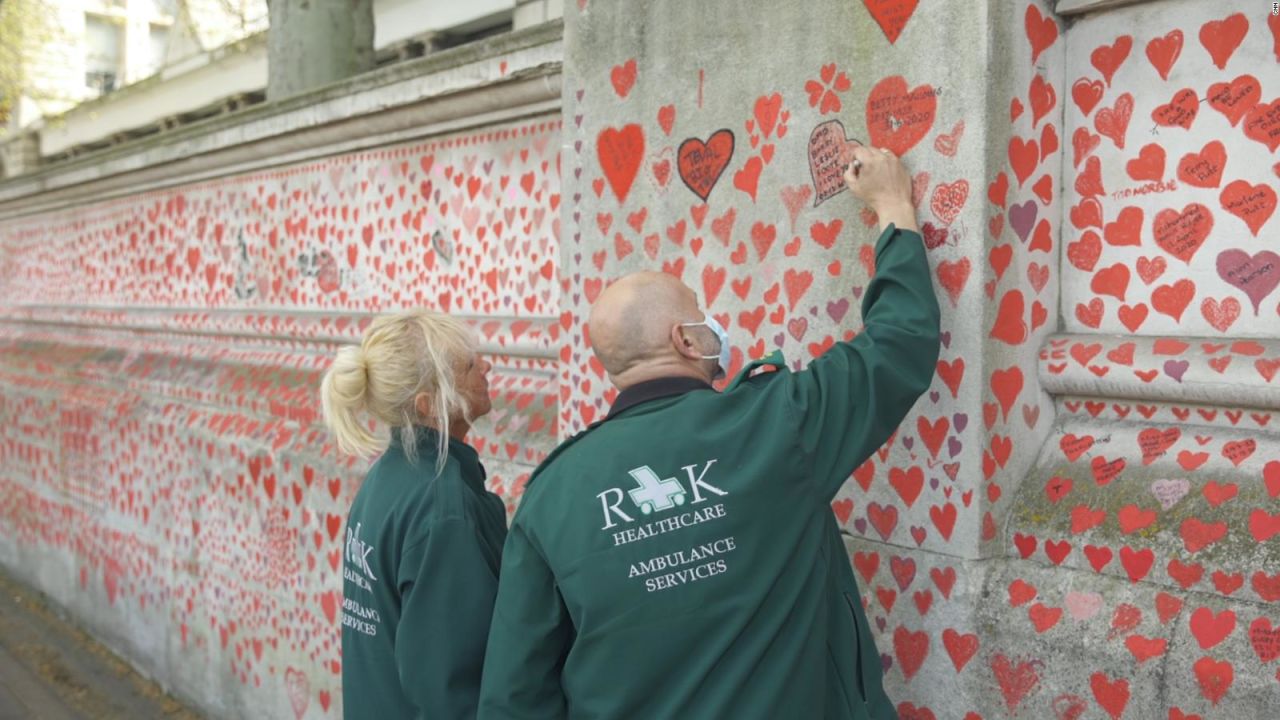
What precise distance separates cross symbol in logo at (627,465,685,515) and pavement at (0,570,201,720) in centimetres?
482

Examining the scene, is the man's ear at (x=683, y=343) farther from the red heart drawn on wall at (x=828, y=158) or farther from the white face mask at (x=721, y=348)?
the red heart drawn on wall at (x=828, y=158)

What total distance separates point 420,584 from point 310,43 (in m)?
5.50

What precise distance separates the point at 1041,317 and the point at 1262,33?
0.72m

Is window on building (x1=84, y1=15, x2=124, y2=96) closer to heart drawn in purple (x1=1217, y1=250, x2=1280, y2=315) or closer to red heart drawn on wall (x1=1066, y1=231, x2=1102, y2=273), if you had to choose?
red heart drawn on wall (x1=1066, y1=231, x2=1102, y2=273)

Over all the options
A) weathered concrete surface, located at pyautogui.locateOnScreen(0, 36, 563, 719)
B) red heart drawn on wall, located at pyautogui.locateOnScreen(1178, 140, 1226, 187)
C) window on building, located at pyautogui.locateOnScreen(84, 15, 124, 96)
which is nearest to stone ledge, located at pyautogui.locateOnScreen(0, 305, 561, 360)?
weathered concrete surface, located at pyautogui.locateOnScreen(0, 36, 563, 719)

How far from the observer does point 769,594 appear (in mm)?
2244

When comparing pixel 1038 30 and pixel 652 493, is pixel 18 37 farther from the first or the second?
pixel 652 493

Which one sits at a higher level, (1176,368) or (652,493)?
(1176,368)

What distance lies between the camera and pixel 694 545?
7.29 feet

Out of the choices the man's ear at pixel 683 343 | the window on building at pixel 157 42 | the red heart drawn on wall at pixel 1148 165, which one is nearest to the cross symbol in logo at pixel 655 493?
the man's ear at pixel 683 343

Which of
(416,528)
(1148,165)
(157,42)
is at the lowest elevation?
(416,528)

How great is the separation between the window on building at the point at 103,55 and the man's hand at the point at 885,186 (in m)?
30.1

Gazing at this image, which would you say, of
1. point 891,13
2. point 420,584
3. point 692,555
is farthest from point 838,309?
point 420,584

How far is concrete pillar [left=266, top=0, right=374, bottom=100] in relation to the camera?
7.34 meters
